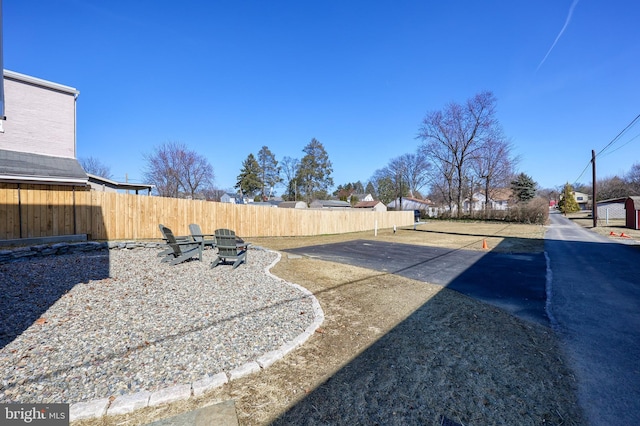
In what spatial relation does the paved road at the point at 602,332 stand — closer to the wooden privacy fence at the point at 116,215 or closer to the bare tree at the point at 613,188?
the wooden privacy fence at the point at 116,215

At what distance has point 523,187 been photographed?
43000 mm

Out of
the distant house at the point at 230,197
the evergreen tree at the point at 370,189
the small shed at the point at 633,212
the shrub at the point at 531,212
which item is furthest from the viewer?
the evergreen tree at the point at 370,189

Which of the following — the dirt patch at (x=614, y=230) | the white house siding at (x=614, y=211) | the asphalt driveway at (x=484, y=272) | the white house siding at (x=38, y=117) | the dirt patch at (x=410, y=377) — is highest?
the white house siding at (x=38, y=117)

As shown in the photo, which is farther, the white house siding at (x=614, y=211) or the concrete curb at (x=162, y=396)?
the white house siding at (x=614, y=211)

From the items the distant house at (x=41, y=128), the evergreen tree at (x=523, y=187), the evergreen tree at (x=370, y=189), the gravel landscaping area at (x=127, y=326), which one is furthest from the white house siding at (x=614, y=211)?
the distant house at (x=41, y=128)

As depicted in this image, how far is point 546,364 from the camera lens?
2881mm

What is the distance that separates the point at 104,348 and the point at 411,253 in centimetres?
997

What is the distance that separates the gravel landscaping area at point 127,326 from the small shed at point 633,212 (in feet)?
93.6

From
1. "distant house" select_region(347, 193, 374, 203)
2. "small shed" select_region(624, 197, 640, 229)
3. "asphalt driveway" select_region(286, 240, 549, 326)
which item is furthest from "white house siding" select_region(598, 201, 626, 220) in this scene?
"asphalt driveway" select_region(286, 240, 549, 326)

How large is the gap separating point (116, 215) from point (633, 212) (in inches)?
1321

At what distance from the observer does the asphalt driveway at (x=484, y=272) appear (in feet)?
16.6

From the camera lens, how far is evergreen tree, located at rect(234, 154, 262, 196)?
51000 mm

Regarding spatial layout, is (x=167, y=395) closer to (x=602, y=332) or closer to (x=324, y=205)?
(x=602, y=332)

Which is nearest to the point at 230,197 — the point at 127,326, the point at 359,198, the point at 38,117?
the point at 359,198
